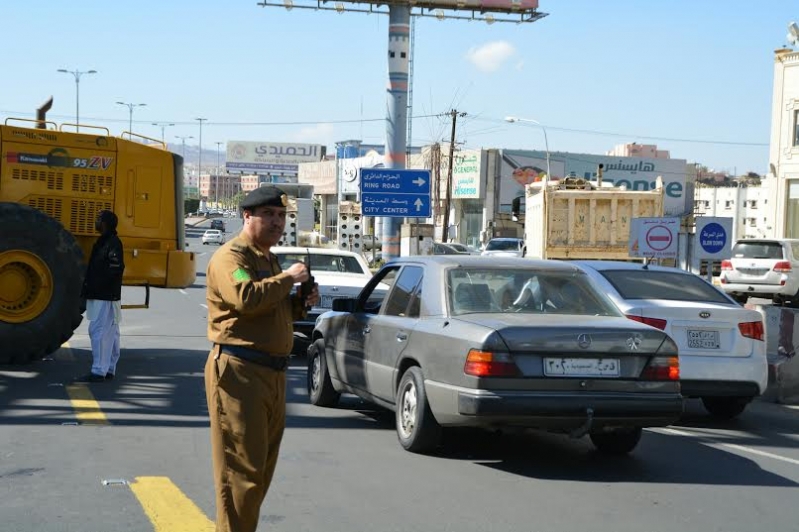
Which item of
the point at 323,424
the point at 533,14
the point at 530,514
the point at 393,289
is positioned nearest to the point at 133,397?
the point at 323,424

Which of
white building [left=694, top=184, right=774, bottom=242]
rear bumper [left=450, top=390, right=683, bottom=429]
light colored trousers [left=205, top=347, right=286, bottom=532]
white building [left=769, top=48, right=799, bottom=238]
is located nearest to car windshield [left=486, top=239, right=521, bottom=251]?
white building [left=769, top=48, right=799, bottom=238]

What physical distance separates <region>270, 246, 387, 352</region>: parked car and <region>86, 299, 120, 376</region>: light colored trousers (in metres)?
2.69

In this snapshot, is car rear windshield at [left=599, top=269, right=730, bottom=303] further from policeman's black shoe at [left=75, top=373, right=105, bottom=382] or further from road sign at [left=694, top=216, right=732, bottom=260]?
policeman's black shoe at [left=75, top=373, right=105, bottom=382]

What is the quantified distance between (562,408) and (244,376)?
A: 3129 mm

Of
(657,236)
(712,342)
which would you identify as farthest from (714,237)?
(712,342)

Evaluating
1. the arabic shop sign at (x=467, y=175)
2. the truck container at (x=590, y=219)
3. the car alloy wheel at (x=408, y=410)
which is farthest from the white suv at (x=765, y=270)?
the arabic shop sign at (x=467, y=175)

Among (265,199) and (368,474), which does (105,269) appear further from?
(265,199)

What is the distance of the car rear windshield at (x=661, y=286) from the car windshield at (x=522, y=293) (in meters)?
2.04

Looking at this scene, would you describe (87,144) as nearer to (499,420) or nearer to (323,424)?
(323,424)

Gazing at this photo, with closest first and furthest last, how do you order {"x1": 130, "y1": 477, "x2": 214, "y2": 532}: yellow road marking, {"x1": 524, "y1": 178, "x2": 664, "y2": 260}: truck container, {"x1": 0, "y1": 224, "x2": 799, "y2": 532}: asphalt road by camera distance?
1. {"x1": 130, "y1": 477, "x2": 214, "y2": 532}: yellow road marking
2. {"x1": 0, "y1": 224, "x2": 799, "y2": 532}: asphalt road
3. {"x1": 524, "y1": 178, "x2": 664, "y2": 260}: truck container

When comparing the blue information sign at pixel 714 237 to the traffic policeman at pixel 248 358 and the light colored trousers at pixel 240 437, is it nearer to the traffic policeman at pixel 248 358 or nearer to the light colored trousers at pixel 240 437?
the traffic policeman at pixel 248 358

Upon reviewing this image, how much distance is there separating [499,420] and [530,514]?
42.3 inches

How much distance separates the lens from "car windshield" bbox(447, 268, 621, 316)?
820cm

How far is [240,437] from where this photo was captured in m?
4.83
